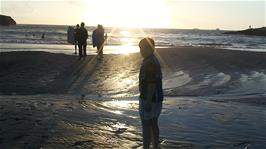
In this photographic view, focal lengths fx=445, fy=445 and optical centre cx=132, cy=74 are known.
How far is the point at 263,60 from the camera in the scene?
2458 centimetres

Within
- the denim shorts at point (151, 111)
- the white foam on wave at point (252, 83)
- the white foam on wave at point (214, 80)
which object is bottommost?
the white foam on wave at point (252, 83)

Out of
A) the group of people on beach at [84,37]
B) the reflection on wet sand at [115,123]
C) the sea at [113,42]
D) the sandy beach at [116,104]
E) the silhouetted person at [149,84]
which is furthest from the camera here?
the sea at [113,42]

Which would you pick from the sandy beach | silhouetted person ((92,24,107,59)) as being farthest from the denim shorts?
silhouetted person ((92,24,107,59))

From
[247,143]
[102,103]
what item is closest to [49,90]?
[102,103]

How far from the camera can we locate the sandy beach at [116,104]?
26.1 ft

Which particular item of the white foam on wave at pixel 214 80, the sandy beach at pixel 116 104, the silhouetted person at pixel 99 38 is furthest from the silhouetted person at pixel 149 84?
the silhouetted person at pixel 99 38

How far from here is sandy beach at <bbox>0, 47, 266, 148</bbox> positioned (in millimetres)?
7945

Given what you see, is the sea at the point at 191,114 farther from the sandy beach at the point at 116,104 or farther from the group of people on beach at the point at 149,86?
the group of people on beach at the point at 149,86

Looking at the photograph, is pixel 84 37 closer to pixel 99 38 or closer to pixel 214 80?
pixel 99 38

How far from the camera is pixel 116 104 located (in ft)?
37.8

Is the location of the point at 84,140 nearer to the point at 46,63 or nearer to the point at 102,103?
the point at 102,103

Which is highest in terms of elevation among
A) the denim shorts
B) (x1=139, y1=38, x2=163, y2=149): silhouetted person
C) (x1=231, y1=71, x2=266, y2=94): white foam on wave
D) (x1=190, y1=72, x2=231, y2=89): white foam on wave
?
(x1=139, y1=38, x2=163, y2=149): silhouetted person

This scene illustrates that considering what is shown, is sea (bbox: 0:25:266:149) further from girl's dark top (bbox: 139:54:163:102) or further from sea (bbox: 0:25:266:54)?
sea (bbox: 0:25:266:54)

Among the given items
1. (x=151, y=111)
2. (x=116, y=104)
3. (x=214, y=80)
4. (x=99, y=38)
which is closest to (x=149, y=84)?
(x=151, y=111)
